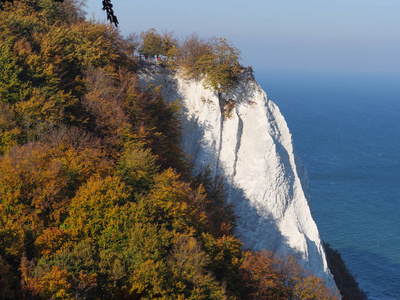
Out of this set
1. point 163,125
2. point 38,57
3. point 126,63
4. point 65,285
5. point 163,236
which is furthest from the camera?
point 126,63

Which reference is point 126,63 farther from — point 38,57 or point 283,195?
point 283,195

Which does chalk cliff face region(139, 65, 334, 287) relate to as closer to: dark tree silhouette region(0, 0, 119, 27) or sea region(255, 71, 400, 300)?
sea region(255, 71, 400, 300)

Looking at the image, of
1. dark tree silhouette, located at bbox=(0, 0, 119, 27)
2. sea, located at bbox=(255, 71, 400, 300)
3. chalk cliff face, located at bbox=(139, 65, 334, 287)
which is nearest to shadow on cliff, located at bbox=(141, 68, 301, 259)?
chalk cliff face, located at bbox=(139, 65, 334, 287)

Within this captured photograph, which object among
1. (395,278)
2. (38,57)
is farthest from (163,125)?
(395,278)

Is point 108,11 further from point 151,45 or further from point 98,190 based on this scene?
point 151,45

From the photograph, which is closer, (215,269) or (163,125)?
(215,269)

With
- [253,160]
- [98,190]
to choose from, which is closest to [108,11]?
[98,190]
